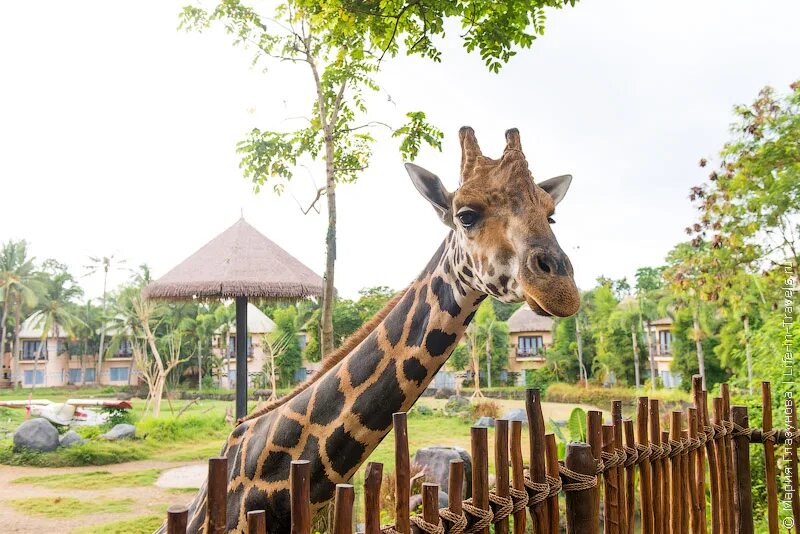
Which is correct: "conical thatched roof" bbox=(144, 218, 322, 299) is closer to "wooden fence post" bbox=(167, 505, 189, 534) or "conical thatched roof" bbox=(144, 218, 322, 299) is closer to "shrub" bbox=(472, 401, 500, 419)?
"wooden fence post" bbox=(167, 505, 189, 534)

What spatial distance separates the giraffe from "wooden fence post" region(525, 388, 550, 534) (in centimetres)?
34

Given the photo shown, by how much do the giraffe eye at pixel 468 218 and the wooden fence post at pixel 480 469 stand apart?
618mm

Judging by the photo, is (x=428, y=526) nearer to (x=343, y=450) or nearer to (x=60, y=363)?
(x=343, y=450)

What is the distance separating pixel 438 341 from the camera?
1867mm

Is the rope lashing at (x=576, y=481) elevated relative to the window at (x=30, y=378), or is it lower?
elevated

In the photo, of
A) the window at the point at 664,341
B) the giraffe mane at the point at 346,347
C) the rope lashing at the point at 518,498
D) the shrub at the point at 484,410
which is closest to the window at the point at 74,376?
the shrub at the point at 484,410

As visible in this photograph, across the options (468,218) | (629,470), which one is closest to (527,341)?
(629,470)

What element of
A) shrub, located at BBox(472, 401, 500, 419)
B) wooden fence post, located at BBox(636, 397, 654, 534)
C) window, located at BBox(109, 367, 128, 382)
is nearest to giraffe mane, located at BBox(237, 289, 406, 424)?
wooden fence post, located at BBox(636, 397, 654, 534)

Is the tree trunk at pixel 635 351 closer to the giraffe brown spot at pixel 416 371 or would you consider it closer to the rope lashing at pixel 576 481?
the rope lashing at pixel 576 481

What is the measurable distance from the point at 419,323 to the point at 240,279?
5354mm

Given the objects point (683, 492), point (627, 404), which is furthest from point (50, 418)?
point (627, 404)

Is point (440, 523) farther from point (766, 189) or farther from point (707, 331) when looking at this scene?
point (707, 331)

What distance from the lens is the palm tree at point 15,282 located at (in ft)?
97.9

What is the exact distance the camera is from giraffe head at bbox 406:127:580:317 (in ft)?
4.88
